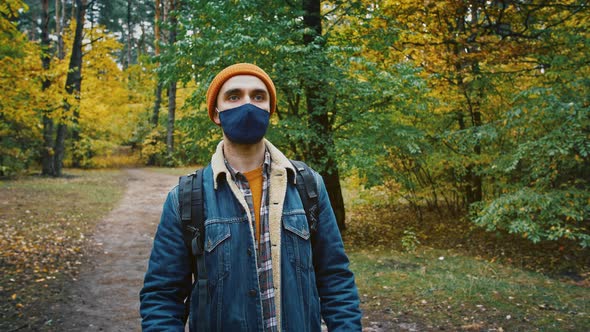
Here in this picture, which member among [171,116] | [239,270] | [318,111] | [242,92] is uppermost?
[171,116]

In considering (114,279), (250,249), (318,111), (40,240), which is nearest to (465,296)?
(318,111)

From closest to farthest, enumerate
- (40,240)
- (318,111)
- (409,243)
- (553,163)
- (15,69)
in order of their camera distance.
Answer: (553,163), (318,111), (40,240), (15,69), (409,243)

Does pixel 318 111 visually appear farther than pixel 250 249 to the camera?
Yes

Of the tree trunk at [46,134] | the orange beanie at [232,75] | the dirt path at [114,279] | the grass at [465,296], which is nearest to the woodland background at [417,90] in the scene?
the grass at [465,296]

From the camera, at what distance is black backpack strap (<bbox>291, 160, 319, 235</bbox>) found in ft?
7.07

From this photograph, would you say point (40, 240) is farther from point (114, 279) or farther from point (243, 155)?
point (243, 155)

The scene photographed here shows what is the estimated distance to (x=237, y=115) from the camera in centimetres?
213

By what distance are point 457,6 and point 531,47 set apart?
1.77 metres

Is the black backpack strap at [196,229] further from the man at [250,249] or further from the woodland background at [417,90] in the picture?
the woodland background at [417,90]

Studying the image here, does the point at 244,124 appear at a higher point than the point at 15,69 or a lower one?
lower

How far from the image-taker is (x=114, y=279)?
703 centimetres

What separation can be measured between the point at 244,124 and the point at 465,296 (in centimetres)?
565

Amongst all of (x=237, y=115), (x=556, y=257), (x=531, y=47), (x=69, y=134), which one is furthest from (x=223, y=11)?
(x=69, y=134)

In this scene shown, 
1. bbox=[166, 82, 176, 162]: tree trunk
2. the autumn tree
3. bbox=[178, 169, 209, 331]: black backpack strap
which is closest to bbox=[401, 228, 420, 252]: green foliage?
bbox=[178, 169, 209, 331]: black backpack strap
